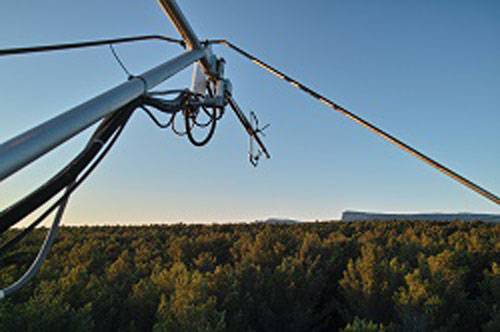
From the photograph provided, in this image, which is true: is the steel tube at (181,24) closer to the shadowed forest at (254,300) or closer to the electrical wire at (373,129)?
the electrical wire at (373,129)

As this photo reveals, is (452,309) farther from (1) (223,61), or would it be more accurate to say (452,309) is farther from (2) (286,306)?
(1) (223,61)

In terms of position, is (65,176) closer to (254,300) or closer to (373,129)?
(373,129)

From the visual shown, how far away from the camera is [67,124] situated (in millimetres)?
1245

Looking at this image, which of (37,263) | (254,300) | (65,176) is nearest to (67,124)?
(65,176)

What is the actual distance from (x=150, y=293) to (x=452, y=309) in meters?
3.24

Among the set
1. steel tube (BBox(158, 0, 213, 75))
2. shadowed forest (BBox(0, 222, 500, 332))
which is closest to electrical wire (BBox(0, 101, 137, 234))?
steel tube (BBox(158, 0, 213, 75))

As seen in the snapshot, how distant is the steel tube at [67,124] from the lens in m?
1.08

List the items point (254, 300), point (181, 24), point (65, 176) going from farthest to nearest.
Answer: point (254, 300) → point (181, 24) → point (65, 176)

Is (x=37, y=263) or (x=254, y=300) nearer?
(x=37, y=263)

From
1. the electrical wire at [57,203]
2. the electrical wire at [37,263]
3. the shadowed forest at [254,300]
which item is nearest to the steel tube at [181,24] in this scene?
the electrical wire at [57,203]

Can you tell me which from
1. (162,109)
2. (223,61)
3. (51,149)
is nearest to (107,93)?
(51,149)

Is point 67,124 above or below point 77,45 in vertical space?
below

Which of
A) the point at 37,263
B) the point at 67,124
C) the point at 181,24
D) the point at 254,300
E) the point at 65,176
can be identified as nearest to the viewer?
the point at 67,124

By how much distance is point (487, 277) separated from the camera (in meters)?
4.73
